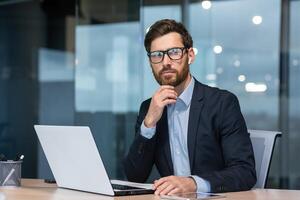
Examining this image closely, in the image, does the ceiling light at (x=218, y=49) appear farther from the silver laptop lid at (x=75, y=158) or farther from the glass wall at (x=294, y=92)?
the silver laptop lid at (x=75, y=158)

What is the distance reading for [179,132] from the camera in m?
2.37

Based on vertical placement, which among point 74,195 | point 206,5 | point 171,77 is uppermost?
point 206,5

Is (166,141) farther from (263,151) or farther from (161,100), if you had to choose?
(263,151)

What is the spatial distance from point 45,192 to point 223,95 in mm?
802

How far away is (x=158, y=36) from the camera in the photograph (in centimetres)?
230

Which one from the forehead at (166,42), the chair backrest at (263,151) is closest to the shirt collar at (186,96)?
the forehead at (166,42)

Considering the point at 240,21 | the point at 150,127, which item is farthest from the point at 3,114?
the point at 150,127

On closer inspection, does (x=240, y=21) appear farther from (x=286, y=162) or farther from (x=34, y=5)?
(x=34, y=5)

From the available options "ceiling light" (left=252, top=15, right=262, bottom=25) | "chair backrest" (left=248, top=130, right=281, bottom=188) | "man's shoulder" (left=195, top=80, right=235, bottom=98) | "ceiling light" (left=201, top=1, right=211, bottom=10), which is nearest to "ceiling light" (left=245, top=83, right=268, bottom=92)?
"ceiling light" (left=252, top=15, right=262, bottom=25)

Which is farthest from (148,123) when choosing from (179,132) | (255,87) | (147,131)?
(255,87)

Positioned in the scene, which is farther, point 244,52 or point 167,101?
point 244,52

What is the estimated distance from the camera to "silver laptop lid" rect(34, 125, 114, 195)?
187cm

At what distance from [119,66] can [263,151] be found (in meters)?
3.45

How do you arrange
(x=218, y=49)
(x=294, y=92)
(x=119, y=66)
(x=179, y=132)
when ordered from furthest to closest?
1. (x=119, y=66)
2. (x=218, y=49)
3. (x=294, y=92)
4. (x=179, y=132)
